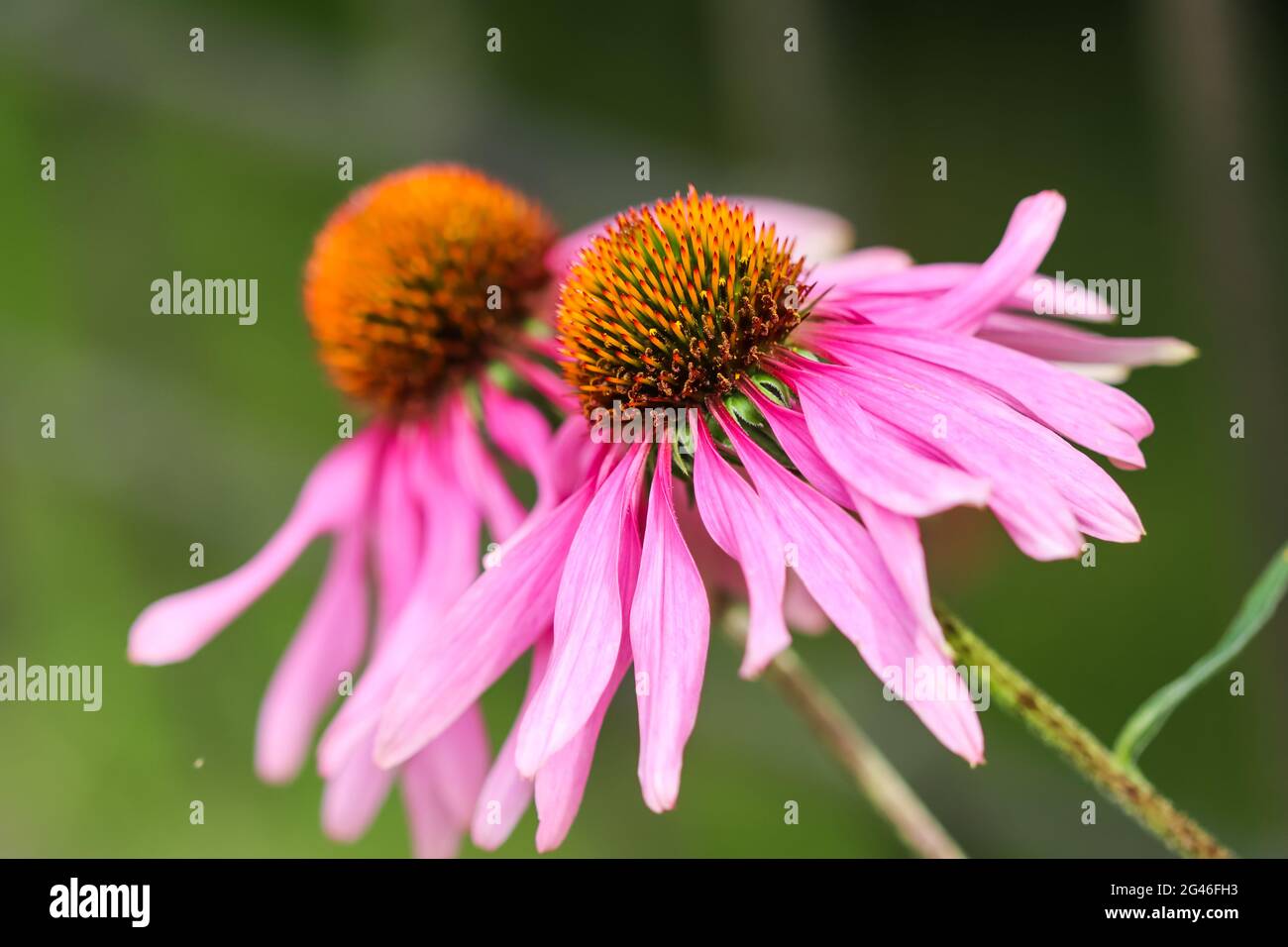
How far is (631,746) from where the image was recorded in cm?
176

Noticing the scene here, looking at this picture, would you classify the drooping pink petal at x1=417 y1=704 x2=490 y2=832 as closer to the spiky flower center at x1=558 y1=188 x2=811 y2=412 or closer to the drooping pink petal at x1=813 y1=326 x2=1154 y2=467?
the spiky flower center at x1=558 y1=188 x2=811 y2=412

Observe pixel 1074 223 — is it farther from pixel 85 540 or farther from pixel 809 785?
pixel 85 540

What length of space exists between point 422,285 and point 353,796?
0.92ft

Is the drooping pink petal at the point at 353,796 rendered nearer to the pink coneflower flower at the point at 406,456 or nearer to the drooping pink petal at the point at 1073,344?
the pink coneflower flower at the point at 406,456

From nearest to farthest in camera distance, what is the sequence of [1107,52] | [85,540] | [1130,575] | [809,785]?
[1107,52] < [1130,575] < [809,785] < [85,540]

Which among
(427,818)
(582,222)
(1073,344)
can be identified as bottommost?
(427,818)

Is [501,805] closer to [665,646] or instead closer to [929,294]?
[665,646]

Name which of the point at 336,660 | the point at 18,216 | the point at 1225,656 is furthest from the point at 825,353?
the point at 18,216

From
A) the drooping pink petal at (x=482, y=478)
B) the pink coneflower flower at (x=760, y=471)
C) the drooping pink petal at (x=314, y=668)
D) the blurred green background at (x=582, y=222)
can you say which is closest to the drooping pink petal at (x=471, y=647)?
the pink coneflower flower at (x=760, y=471)

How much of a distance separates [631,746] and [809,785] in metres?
0.30

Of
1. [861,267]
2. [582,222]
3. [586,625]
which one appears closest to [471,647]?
[586,625]

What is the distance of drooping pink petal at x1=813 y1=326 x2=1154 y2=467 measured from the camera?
35 cm

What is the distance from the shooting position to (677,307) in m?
0.44

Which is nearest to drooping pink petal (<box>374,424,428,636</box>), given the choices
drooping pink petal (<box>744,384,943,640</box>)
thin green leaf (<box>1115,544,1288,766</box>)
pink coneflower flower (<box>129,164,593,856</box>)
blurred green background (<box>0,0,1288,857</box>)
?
pink coneflower flower (<box>129,164,593,856</box>)
